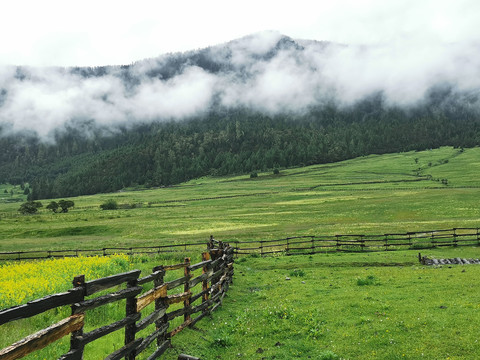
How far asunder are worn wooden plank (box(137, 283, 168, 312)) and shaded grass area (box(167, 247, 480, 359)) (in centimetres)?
174

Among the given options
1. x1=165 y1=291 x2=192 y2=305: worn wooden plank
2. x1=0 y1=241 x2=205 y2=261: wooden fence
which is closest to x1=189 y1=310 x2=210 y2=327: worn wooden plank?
x1=165 y1=291 x2=192 y2=305: worn wooden plank

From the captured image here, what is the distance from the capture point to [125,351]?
8664 mm

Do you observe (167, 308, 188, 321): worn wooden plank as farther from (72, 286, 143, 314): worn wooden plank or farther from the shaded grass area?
(72, 286, 143, 314): worn wooden plank

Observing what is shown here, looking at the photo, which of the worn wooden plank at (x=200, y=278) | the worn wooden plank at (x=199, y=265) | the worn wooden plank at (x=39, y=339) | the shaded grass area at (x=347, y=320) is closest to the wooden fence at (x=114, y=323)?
the worn wooden plank at (x=39, y=339)

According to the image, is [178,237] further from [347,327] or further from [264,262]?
[347,327]

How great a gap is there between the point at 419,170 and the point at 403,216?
465 ft

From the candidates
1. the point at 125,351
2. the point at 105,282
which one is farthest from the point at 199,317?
the point at 105,282

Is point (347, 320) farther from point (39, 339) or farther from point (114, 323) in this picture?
point (39, 339)

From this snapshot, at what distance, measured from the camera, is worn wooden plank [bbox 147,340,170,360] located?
9948 mm

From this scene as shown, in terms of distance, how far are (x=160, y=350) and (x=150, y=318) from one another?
1057 mm

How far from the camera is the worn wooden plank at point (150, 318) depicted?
31.9ft

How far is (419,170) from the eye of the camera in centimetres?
19875

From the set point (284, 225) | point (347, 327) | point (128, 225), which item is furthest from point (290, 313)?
point (128, 225)

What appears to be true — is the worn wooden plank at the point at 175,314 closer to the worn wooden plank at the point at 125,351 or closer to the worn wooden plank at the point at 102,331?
the worn wooden plank at the point at 125,351
